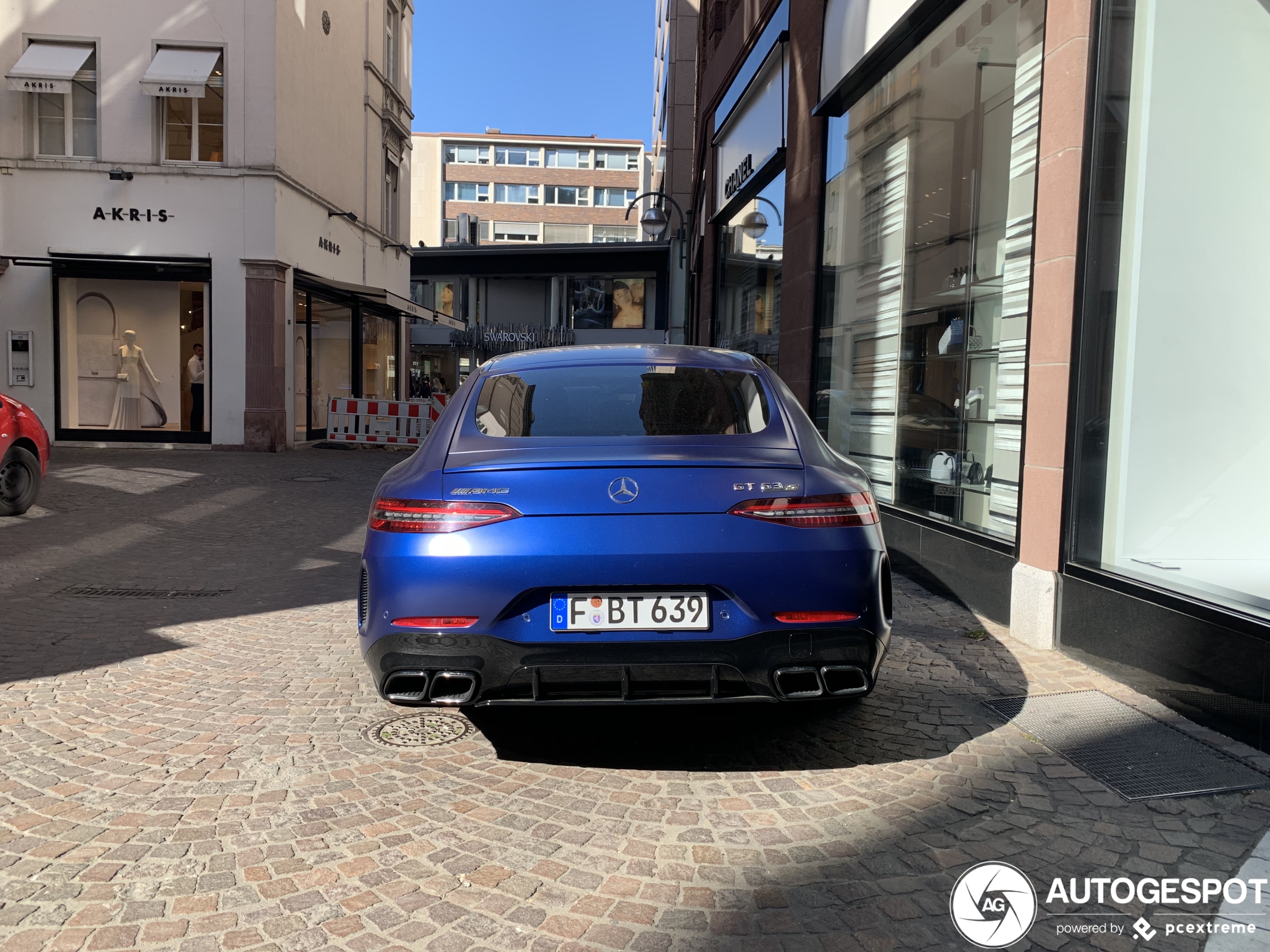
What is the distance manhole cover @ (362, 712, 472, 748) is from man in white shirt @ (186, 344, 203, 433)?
17284 millimetres

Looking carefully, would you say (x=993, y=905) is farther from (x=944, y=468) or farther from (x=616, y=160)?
(x=616, y=160)

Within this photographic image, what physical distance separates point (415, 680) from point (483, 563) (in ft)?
1.55

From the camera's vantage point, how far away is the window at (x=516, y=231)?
2928 inches

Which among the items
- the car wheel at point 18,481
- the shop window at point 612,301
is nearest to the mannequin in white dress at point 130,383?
the car wheel at point 18,481

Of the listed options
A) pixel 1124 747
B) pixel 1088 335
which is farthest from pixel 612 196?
pixel 1124 747

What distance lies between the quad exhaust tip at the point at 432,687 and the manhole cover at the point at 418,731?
604mm

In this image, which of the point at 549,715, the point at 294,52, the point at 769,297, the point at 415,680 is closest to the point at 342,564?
the point at 549,715

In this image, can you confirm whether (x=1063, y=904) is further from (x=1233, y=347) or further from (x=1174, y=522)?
(x=1233, y=347)

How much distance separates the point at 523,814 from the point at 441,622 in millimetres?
670

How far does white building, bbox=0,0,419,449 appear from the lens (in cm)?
1892

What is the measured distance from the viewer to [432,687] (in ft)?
10.5

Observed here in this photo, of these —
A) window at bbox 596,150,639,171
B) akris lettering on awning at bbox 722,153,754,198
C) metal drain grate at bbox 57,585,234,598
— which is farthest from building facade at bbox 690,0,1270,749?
window at bbox 596,150,639,171

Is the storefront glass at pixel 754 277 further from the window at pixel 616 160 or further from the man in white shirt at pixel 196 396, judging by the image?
the window at pixel 616 160

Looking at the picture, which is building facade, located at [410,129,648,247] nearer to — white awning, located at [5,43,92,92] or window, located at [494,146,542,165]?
window, located at [494,146,542,165]
